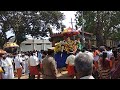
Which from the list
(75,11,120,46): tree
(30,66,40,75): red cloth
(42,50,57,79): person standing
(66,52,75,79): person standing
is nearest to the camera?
(42,50,57,79): person standing

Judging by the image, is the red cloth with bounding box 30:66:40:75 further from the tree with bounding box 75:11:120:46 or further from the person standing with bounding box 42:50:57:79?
the tree with bounding box 75:11:120:46

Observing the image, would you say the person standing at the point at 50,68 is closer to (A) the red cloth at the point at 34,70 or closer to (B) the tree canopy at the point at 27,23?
(A) the red cloth at the point at 34,70

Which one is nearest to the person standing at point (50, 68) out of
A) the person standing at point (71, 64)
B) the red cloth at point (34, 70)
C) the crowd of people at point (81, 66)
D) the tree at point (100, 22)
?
the crowd of people at point (81, 66)

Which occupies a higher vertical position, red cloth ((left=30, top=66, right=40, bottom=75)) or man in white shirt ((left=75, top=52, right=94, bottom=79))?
man in white shirt ((left=75, top=52, right=94, bottom=79))

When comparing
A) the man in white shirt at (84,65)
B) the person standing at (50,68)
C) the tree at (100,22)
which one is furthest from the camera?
the tree at (100,22)

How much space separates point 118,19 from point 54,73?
75.1 feet

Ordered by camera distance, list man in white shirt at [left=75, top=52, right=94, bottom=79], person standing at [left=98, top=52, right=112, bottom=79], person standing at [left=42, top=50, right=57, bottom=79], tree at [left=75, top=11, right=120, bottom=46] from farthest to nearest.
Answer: tree at [left=75, top=11, right=120, bottom=46] < person standing at [left=98, top=52, right=112, bottom=79] < person standing at [left=42, top=50, right=57, bottom=79] < man in white shirt at [left=75, top=52, right=94, bottom=79]

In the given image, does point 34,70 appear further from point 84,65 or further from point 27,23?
point 27,23

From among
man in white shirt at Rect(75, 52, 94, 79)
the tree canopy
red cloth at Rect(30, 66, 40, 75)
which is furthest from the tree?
man in white shirt at Rect(75, 52, 94, 79)
